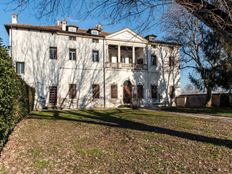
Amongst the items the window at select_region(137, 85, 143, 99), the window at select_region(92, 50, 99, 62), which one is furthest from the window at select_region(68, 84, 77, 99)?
the window at select_region(137, 85, 143, 99)

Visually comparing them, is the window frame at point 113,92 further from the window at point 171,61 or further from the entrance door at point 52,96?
the window at point 171,61

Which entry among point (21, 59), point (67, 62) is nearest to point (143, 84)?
point (67, 62)

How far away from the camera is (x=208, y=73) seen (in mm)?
30938

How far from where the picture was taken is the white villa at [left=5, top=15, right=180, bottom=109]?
30.2m

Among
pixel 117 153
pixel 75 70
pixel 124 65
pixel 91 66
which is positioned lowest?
pixel 117 153

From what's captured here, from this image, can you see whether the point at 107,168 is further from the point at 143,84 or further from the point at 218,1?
the point at 143,84

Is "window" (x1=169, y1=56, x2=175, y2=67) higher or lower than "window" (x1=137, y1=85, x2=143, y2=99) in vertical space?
higher

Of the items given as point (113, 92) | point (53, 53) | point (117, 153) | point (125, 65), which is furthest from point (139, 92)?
point (117, 153)

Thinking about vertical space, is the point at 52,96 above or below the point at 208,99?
above

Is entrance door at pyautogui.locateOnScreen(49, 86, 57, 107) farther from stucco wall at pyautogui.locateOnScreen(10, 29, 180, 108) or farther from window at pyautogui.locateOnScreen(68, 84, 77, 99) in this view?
window at pyautogui.locateOnScreen(68, 84, 77, 99)

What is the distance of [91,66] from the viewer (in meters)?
33.0

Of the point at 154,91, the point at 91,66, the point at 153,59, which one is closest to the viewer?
the point at 91,66

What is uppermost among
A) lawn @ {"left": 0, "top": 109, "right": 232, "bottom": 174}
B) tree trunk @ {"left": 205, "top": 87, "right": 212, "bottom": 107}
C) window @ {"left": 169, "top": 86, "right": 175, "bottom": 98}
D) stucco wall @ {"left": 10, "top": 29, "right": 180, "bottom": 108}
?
stucco wall @ {"left": 10, "top": 29, "right": 180, "bottom": 108}

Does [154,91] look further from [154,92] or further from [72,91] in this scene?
[72,91]
